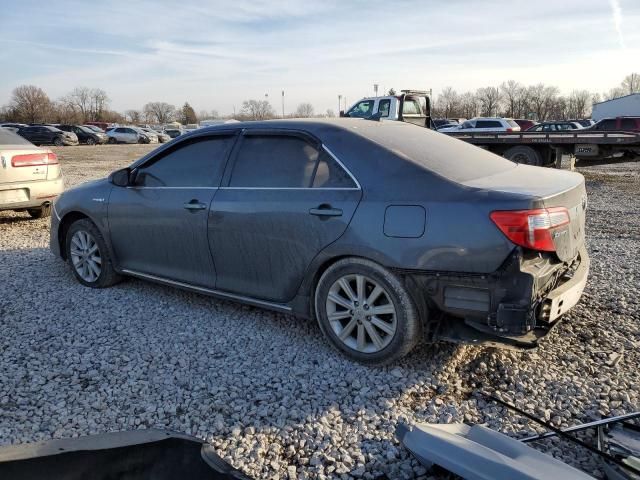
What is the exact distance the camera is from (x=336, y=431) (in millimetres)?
2734

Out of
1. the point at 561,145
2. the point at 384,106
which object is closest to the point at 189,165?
the point at 561,145

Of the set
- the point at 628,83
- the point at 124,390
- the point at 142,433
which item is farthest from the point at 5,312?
the point at 628,83

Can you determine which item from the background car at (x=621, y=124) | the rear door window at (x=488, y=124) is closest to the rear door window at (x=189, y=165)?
the background car at (x=621, y=124)

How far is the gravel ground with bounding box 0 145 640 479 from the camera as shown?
267 cm

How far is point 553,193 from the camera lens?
3.03 meters

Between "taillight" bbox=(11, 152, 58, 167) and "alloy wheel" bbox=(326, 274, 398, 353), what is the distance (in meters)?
5.92

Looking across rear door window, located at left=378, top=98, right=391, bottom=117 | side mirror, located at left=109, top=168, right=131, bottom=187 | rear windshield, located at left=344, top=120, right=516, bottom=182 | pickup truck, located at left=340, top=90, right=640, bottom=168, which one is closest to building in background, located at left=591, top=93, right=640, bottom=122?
rear door window, located at left=378, top=98, right=391, bottom=117

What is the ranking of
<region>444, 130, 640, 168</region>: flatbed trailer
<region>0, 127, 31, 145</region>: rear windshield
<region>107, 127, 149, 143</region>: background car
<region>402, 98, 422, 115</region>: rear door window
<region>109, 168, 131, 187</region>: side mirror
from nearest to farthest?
<region>109, 168, 131, 187</region>: side mirror, <region>0, 127, 31, 145</region>: rear windshield, <region>444, 130, 640, 168</region>: flatbed trailer, <region>402, 98, 422, 115</region>: rear door window, <region>107, 127, 149, 143</region>: background car

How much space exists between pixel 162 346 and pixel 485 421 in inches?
84.8

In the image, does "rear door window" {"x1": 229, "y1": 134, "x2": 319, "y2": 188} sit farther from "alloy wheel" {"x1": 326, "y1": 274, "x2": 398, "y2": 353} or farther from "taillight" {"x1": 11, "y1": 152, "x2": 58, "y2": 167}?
"taillight" {"x1": 11, "y1": 152, "x2": 58, "y2": 167}

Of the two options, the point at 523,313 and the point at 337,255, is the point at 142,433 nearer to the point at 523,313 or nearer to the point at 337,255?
the point at 337,255

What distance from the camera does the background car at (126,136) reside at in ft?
140

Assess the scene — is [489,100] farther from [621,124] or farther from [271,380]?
[271,380]

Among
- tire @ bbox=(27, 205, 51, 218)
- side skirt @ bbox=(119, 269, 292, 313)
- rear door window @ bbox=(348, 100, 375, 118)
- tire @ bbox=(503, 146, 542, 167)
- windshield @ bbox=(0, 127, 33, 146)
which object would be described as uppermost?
rear door window @ bbox=(348, 100, 375, 118)
